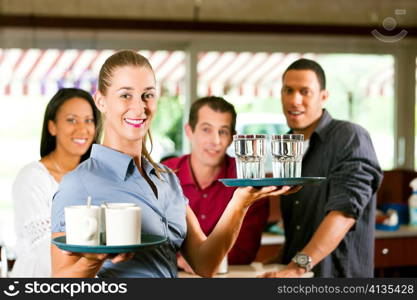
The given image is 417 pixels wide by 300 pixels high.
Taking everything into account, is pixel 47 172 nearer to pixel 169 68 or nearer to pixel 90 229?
pixel 90 229

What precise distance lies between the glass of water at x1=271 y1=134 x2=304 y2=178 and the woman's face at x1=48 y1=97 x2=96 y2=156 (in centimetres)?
27

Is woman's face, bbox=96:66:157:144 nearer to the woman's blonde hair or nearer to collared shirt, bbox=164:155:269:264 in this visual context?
the woman's blonde hair

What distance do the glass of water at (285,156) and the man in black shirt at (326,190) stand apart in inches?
9.4

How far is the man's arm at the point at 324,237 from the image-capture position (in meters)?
1.37

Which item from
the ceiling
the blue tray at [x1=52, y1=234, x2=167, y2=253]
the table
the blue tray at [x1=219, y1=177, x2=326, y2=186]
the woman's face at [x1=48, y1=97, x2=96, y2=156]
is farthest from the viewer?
the ceiling

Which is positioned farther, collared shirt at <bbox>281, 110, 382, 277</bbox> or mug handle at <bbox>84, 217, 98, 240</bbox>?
collared shirt at <bbox>281, 110, 382, 277</bbox>

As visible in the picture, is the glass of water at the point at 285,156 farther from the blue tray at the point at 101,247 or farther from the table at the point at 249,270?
the table at the point at 249,270

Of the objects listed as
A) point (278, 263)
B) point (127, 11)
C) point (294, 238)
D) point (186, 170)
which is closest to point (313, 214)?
point (294, 238)

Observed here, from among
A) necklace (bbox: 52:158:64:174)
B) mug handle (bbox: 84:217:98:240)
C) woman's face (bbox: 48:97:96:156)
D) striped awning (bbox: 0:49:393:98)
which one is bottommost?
mug handle (bbox: 84:217:98:240)

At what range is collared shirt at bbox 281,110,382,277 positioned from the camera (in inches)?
53.4

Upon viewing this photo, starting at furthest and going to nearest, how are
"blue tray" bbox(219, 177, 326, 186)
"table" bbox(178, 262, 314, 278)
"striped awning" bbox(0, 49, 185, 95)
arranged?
"striped awning" bbox(0, 49, 185, 95) → "table" bbox(178, 262, 314, 278) → "blue tray" bbox(219, 177, 326, 186)

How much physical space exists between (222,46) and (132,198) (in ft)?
6.80

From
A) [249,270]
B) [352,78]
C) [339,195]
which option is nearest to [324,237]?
[339,195]

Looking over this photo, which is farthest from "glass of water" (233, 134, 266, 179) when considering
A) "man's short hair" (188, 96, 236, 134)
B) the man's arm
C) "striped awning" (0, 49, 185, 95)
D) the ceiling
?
the ceiling
